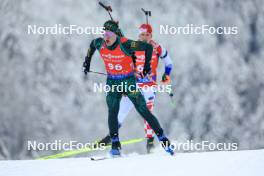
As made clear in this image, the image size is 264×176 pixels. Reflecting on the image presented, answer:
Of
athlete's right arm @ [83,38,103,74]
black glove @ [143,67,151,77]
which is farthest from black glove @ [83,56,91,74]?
black glove @ [143,67,151,77]

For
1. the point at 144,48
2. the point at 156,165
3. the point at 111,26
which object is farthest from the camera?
the point at 111,26

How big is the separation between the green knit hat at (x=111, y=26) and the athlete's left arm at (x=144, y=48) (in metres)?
0.19

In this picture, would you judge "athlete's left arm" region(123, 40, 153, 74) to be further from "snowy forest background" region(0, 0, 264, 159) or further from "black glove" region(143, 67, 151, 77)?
"snowy forest background" region(0, 0, 264, 159)

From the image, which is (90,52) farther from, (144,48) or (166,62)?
(166,62)

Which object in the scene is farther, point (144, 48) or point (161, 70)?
point (161, 70)

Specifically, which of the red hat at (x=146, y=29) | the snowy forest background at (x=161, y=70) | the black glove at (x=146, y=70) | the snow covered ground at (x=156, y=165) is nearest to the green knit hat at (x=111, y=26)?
the snowy forest background at (x=161, y=70)

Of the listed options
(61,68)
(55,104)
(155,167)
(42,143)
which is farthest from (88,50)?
(155,167)

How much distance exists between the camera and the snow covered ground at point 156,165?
3.10 metres

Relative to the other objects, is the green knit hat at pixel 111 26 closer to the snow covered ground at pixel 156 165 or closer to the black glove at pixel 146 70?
the black glove at pixel 146 70

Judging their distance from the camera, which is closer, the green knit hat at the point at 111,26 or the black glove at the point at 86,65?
the green knit hat at the point at 111,26

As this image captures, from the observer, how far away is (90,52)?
3.73 meters

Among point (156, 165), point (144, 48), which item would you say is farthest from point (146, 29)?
point (156, 165)

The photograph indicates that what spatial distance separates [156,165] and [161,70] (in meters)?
0.83

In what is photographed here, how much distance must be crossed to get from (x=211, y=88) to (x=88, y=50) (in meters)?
1.03
